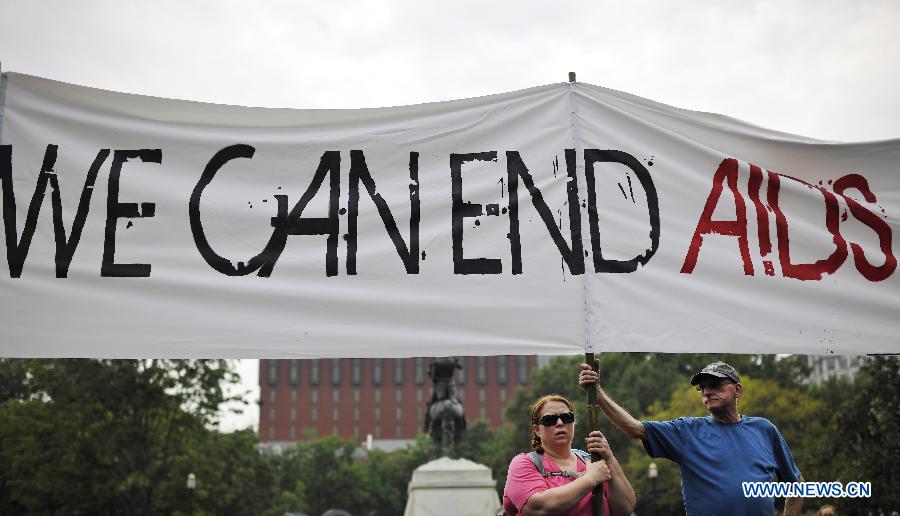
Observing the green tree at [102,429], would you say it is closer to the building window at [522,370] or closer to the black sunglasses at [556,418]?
the black sunglasses at [556,418]

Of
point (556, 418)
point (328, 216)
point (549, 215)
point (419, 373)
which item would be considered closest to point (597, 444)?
point (556, 418)

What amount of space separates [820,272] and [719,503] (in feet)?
4.67

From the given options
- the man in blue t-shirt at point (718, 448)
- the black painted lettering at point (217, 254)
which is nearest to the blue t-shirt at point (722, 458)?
the man in blue t-shirt at point (718, 448)

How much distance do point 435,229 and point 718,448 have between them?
1710 millimetres

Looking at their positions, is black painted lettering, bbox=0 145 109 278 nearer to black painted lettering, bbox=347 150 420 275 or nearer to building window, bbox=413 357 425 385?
black painted lettering, bbox=347 150 420 275

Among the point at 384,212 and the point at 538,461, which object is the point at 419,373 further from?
the point at 538,461

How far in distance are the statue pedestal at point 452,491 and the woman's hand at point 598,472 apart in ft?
37.3

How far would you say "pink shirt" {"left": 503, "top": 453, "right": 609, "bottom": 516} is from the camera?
3.89 meters

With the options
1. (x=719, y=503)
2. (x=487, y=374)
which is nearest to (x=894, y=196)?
(x=719, y=503)

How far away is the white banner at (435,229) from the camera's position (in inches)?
174

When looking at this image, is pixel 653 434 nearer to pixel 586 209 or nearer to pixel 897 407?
pixel 586 209

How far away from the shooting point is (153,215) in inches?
183

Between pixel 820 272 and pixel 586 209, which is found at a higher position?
pixel 586 209

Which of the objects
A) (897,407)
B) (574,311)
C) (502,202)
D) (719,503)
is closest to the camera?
(719,503)
